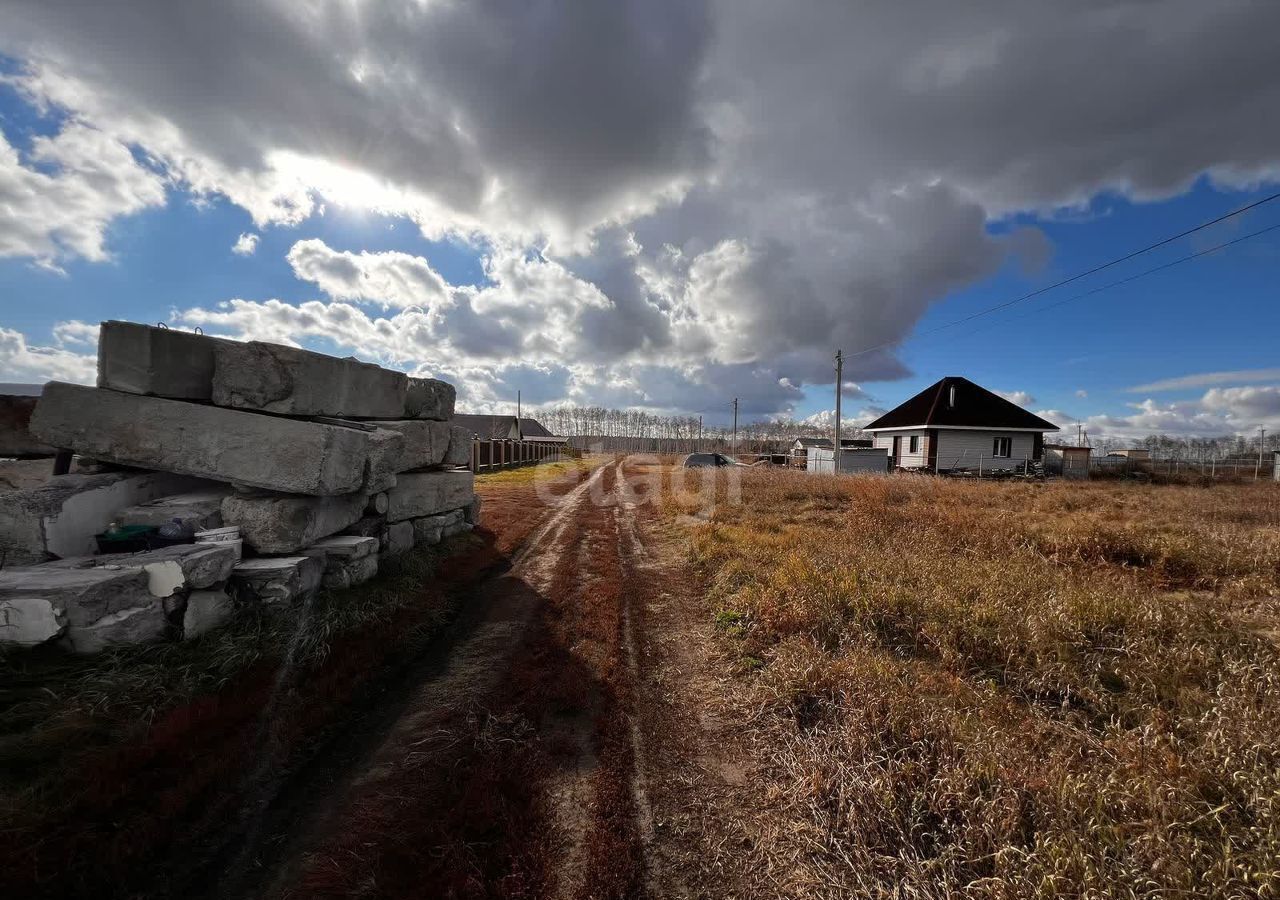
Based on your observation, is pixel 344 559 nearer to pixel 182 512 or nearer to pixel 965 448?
pixel 182 512

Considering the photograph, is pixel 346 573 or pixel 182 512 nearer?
pixel 182 512

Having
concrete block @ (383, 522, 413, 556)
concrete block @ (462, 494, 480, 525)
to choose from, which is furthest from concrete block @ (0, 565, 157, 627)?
concrete block @ (462, 494, 480, 525)

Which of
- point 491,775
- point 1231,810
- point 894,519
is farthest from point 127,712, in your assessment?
point 894,519

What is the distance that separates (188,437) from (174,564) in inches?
75.6

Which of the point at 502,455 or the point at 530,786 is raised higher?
the point at 502,455

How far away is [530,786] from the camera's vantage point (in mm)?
2803

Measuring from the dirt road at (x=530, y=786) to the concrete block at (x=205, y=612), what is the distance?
1.96 meters

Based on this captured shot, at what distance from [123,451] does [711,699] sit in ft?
22.4

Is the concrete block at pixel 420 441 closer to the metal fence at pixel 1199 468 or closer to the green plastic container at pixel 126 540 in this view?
the green plastic container at pixel 126 540

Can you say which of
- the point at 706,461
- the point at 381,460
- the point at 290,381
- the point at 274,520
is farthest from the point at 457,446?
the point at 706,461

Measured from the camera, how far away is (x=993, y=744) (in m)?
2.82

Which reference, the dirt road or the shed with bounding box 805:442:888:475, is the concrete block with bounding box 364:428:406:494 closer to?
the dirt road

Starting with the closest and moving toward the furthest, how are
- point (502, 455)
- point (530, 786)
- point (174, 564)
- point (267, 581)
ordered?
point (530, 786), point (174, 564), point (267, 581), point (502, 455)

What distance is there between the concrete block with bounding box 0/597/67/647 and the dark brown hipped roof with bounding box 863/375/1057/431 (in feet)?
100
